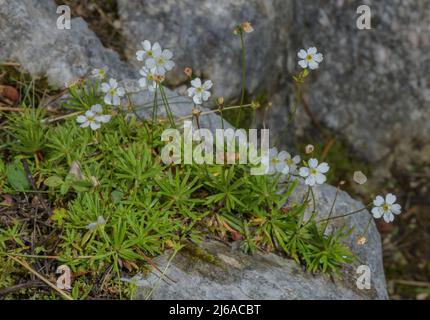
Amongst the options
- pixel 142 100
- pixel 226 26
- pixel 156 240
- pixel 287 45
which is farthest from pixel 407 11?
pixel 156 240

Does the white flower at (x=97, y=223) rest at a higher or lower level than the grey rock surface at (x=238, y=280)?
higher

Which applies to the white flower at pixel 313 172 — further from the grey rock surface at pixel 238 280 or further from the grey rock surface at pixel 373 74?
the grey rock surface at pixel 373 74

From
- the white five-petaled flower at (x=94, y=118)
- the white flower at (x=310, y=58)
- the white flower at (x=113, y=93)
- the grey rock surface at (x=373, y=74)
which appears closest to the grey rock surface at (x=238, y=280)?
the white five-petaled flower at (x=94, y=118)

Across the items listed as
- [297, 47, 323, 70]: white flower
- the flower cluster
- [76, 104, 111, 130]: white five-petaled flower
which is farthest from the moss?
[297, 47, 323, 70]: white flower

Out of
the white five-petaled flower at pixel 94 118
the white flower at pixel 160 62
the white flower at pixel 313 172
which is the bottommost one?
the white flower at pixel 313 172

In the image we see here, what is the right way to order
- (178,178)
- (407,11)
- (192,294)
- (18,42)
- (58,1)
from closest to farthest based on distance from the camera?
(192,294) → (178,178) → (18,42) → (58,1) → (407,11)

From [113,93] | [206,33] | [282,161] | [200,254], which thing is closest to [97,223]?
[200,254]
